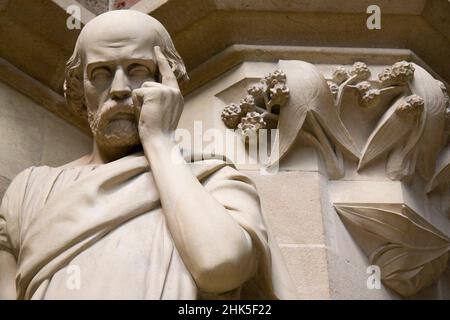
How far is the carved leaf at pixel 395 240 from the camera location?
2949 millimetres

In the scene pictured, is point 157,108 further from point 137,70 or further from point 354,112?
point 354,112

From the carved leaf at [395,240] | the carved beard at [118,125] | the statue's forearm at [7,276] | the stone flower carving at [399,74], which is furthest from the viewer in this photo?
the stone flower carving at [399,74]

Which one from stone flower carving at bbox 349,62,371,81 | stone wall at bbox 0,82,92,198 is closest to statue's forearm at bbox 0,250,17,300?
stone wall at bbox 0,82,92,198

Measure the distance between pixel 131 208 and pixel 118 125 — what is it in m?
0.25

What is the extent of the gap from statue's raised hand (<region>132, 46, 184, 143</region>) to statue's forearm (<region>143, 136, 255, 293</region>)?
0.14 m

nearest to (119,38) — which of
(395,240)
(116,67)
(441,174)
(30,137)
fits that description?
(116,67)

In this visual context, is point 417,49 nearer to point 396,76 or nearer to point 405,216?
point 396,76

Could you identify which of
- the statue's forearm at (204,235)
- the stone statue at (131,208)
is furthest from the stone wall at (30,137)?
the statue's forearm at (204,235)

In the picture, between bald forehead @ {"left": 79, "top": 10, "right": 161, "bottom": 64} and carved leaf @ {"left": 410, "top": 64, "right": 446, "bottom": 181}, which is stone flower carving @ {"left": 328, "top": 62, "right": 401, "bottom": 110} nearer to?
carved leaf @ {"left": 410, "top": 64, "right": 446, "bottom": 181}

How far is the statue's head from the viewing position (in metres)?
2.49

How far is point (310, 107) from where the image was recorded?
3018mm

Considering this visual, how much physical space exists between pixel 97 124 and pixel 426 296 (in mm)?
1017

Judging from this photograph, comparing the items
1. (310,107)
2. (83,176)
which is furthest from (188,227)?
(310,107)

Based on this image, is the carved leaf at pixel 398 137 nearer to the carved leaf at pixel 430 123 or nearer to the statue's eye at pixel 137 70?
the carved leaf at pixel 430 123
